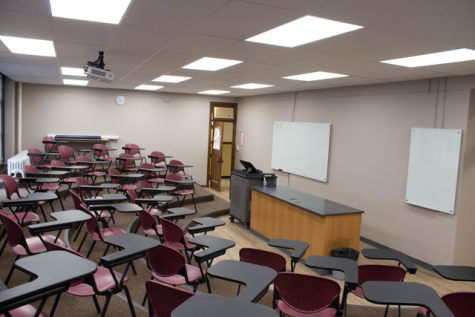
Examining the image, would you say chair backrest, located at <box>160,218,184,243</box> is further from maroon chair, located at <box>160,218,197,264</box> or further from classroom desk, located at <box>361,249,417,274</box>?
classroom desk, located at <box>361,249,417,274</box>

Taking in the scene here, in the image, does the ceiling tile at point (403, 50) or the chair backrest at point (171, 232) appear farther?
the chair backrest at point (171, 232)

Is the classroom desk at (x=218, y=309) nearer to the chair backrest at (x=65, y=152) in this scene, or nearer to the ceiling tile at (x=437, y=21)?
the ceiling tile at (x=437, y=21)

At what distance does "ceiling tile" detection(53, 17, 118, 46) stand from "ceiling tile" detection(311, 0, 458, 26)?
79.5 inches

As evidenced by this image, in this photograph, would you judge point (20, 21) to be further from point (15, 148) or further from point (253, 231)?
point (15, 148)

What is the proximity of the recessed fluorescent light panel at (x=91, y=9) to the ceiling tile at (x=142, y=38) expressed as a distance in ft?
0.77

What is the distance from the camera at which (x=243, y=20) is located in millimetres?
2807

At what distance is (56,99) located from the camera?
947 cm

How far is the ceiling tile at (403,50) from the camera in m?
3.22

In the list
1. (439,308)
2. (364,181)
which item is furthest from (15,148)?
(439,308)

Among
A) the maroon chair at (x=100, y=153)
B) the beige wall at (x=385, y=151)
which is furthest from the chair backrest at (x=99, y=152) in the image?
the beige wall at (x=385, y=151)

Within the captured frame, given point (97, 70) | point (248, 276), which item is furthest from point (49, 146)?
point (248, 276)

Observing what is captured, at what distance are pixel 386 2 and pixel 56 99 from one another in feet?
31.3

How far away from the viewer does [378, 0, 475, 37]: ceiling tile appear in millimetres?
2297

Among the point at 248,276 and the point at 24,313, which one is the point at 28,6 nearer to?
the point at 24,313
